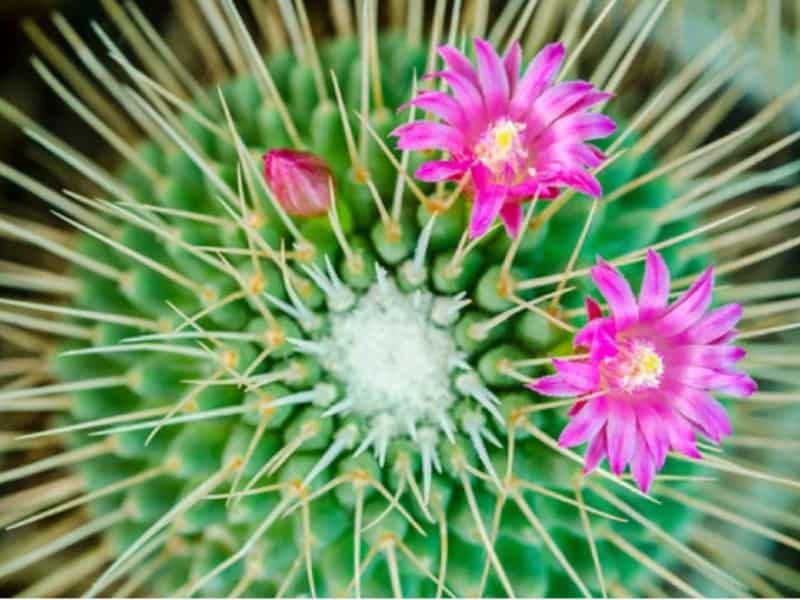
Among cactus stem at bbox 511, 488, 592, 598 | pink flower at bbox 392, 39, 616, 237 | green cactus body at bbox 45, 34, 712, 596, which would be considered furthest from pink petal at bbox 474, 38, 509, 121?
cactus stem at bbox 511, 488, 592, 598

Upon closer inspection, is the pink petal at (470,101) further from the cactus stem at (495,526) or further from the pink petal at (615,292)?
the cactus stem at (495,526)

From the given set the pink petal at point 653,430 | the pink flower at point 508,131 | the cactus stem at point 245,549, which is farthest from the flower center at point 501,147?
the cactus stem at point 245,549

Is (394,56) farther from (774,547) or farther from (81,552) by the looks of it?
(774,547)

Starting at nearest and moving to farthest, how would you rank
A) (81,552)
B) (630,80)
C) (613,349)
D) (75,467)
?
(613,349) → (75,467) → (81,552) → (630,80)

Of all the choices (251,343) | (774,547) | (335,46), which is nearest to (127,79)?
(335,46)

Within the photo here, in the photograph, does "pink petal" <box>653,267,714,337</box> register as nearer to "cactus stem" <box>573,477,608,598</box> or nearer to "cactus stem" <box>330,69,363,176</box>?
"cactus stem" <box>573,477,608,598</box>

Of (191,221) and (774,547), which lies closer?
(191,221)
